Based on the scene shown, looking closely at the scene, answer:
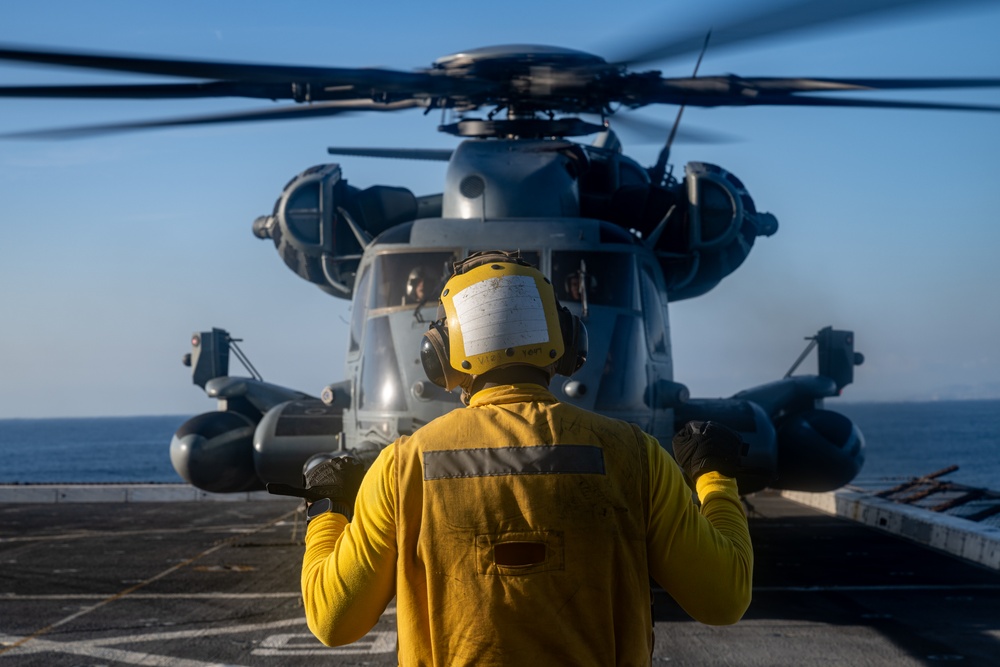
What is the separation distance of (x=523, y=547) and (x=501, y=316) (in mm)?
646

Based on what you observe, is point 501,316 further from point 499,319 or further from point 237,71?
point 237,71

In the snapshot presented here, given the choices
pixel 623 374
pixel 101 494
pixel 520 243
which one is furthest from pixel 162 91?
pixel 101 494

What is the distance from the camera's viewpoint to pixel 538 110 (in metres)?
11.4

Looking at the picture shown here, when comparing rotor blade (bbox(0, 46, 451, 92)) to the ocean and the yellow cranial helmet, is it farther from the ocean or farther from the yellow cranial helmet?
the ocean

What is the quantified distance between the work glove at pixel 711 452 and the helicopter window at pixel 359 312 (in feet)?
23.1

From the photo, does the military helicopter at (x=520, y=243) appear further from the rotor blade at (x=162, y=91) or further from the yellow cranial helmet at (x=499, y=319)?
the yellow cranial helmet at (x=499, y=319)

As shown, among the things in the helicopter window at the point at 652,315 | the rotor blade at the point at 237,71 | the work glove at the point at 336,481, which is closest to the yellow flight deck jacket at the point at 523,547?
the work glove at the point at 336,481

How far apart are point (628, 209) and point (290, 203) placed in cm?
358

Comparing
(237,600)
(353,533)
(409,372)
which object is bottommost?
(237,600)

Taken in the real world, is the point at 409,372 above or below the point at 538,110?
below

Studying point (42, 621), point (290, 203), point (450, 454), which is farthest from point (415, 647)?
point (290, 203)

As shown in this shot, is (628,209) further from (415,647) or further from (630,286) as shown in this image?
(415,647)

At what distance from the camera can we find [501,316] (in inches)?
116

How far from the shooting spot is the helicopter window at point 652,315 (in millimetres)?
10039
